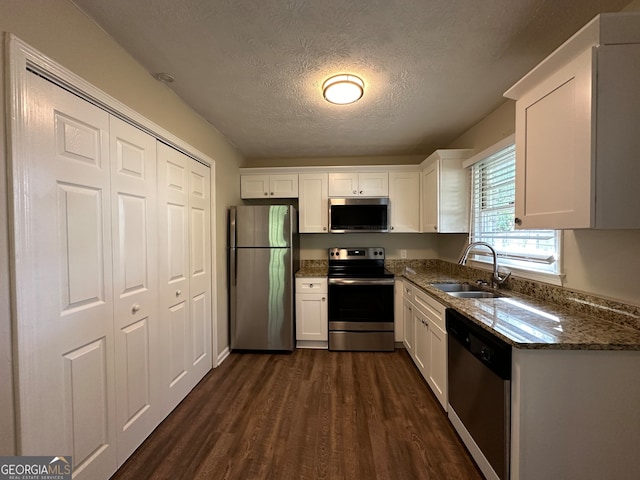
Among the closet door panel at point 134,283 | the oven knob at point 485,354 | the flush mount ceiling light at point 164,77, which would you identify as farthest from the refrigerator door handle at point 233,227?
the oven knob at point 485,354

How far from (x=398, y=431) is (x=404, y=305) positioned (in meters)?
1.36

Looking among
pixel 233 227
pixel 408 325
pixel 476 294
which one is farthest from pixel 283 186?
pixel 476 294

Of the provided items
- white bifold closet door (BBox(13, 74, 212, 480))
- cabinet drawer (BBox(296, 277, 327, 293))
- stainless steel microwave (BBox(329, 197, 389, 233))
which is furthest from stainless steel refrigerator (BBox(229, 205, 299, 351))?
white bifold closet door (BBox(13, 74, 212, 480))

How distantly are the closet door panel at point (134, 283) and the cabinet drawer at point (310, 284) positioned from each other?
151cm

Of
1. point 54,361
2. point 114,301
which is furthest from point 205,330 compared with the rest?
point 54,361

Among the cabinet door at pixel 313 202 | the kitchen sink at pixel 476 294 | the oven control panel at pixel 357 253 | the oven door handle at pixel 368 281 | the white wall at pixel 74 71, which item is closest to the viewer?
the white wall at pixel 74 71

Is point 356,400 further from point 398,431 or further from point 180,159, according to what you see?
point 180,159

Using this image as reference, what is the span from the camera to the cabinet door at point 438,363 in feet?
6.02

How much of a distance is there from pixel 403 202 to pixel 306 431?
259cm

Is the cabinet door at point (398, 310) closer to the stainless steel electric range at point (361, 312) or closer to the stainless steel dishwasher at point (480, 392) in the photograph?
the stainless steel electric range at point (361, 312)

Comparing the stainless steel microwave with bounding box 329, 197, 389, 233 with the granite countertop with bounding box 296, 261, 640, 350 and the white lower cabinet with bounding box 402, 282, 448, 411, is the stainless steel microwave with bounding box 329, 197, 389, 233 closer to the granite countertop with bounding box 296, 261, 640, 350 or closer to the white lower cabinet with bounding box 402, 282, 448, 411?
the white lower cabinet with bounding box 402, 282, 448, 411

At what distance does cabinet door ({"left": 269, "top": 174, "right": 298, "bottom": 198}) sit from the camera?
3328 mm

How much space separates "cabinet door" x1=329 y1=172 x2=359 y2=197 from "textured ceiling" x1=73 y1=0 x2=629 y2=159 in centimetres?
95

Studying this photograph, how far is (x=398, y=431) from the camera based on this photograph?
175 cm
